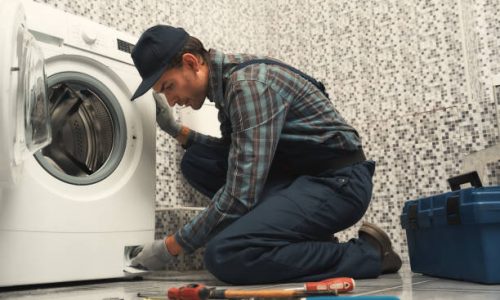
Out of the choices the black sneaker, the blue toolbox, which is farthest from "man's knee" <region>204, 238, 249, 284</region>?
the blue toolbox

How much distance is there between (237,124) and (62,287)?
69cm

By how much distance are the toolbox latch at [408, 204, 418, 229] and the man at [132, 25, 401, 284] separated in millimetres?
99

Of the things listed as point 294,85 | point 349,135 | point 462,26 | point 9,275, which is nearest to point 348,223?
point 349,135

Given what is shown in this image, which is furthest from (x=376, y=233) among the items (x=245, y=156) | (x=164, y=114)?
(x=164, y=114)

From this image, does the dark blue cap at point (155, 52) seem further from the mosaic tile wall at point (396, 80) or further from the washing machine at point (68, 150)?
the mosaic tile wall at point (396, 80)

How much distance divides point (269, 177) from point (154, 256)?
17.9 inches

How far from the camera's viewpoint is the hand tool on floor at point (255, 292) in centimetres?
97

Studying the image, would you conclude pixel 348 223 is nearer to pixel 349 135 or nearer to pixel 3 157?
pixel 349 135

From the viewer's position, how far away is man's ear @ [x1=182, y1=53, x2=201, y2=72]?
1.53 meters

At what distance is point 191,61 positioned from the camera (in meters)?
1.54

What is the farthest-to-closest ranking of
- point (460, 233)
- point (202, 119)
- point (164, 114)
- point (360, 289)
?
point (202, 119), point (164, 114), point (460, 233), point (360, 289)

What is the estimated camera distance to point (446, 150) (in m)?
2.05

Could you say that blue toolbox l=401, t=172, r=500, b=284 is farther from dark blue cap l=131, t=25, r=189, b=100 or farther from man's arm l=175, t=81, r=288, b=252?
dark blue cap l=131, t=25, r=189, b=100

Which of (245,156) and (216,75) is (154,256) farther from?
(216,75)
